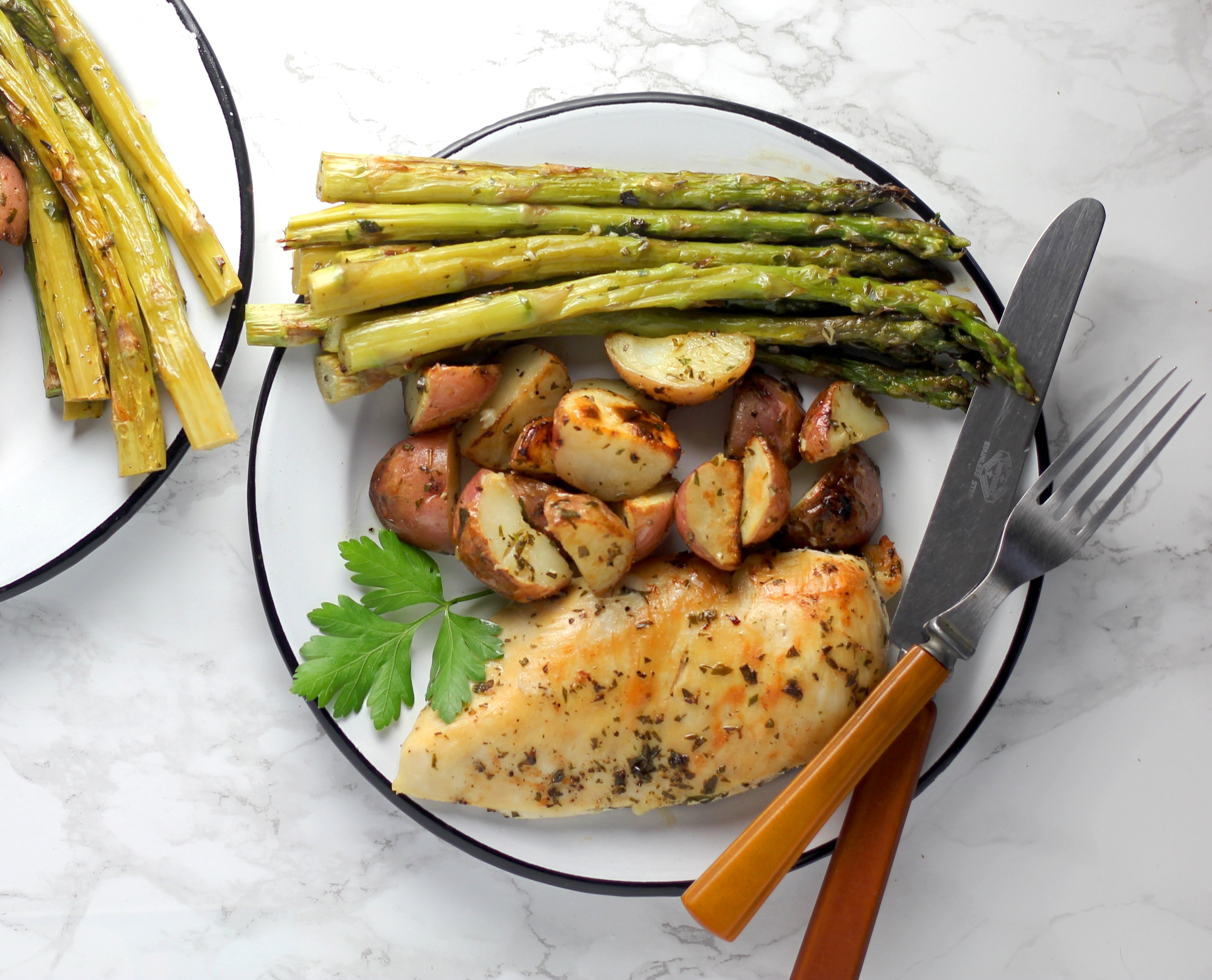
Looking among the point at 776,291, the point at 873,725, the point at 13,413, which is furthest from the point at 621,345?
the point at 13,413

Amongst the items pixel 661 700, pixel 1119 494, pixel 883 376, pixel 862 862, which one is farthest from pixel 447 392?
pixel 1119 494

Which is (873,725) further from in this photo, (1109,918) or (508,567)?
(1109,918)

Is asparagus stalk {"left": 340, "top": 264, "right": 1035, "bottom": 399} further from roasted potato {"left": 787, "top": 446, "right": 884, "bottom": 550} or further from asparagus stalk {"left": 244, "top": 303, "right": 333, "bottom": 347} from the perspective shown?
roasted potato {"left": 787, "top": 446, "right": 884, "bottom": 550}

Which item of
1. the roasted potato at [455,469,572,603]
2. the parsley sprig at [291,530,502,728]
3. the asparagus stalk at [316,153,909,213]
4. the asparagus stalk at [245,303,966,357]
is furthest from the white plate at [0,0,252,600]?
the roasted potato at [455,469,572,603]

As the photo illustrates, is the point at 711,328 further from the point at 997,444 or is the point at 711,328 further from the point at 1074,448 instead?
the point at 1074,448

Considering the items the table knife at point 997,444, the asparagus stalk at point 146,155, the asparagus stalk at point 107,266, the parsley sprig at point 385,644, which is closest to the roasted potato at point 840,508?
the table knife at point 997,444

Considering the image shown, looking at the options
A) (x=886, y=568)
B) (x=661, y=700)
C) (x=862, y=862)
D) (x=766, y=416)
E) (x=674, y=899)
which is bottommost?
(x=674, y=899)

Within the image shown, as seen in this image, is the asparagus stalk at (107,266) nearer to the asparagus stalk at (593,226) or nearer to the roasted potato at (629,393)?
the asparagus stalk at (593,226)
